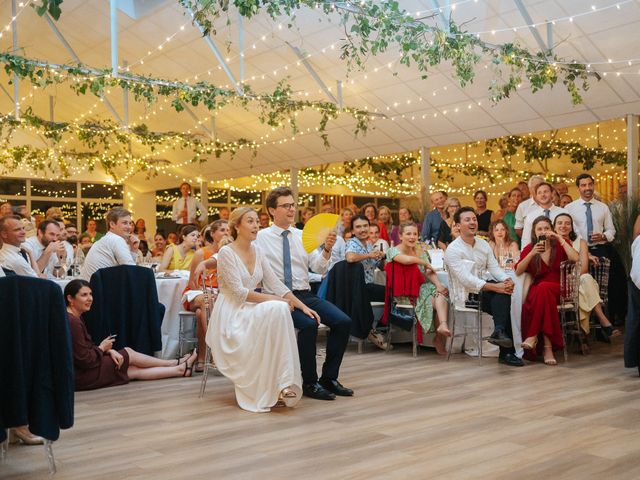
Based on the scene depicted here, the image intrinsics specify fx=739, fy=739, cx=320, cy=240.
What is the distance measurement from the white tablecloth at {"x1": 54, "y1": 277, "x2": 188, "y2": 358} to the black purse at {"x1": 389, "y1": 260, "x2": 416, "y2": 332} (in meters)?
1.86

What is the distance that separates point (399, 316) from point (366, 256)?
0.66 m

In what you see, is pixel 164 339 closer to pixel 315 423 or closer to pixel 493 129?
pixel 315 423

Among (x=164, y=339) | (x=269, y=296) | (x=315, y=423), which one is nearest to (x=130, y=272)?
(x=164, y=339)

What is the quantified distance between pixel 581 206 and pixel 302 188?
10.5 metres

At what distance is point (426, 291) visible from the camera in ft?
21.7

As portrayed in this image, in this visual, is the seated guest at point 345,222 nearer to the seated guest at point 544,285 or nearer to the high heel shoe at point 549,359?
the seated guest at point 544,285

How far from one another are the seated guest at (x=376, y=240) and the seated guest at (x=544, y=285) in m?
1.27

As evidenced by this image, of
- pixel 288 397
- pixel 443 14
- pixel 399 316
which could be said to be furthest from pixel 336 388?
pixel 443 14

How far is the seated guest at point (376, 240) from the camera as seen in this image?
6914 millimetres

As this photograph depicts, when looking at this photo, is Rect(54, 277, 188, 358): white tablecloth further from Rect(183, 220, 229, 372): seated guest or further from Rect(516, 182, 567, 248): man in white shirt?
Rect(516, 182, 567, 248): man in white shirt

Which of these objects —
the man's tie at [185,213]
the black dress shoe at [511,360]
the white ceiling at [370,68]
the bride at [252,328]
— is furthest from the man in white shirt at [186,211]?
the bride at [252,328]

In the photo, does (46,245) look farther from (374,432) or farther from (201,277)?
(374,432)

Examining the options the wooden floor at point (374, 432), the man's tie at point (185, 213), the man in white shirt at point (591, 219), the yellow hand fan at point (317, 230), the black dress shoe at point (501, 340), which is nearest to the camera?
the wooden floor at point (374, 432)

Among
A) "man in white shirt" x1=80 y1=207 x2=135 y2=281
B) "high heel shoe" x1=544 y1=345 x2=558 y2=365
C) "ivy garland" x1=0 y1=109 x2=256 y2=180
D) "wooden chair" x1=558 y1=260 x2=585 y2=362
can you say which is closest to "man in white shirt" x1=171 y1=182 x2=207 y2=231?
"ivy garland" x1=0 y1=109 x2=256 y2=180
